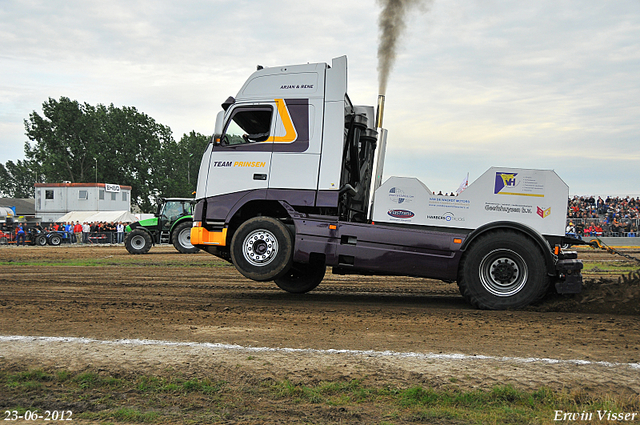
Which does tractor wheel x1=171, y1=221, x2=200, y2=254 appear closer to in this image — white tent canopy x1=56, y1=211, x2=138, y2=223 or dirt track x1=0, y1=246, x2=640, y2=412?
dirt track x1=0, y1=246, x2=640, y2=412

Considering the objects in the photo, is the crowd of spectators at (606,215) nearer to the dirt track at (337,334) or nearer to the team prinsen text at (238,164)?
the dirt track at (337,334)

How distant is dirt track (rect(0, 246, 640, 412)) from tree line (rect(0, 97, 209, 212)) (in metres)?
61.2

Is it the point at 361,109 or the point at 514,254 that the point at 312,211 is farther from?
the point at 514,254

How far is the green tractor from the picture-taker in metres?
21.1

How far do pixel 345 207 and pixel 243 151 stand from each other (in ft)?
6.22

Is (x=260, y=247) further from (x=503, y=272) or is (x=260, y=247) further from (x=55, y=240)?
(x=55, y=240)

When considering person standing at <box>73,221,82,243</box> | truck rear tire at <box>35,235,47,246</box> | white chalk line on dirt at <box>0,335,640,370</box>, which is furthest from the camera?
person standing at <box>73,221,82,243</box>

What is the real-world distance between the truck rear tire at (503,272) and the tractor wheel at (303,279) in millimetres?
2778

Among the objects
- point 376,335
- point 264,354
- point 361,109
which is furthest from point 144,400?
point 361,109

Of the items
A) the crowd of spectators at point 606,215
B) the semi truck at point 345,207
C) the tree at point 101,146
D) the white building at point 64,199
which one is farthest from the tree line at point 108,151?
the semi truck at point 345,207

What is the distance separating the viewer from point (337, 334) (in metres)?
5.51

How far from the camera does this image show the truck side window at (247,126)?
7.96 meters

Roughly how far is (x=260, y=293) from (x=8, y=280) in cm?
585

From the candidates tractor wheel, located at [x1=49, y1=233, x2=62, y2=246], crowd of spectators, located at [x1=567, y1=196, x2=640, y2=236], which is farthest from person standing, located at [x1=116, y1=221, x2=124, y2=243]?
crowd of spectators, located at [x1=567, y1=196, x2=640, y2=236]
